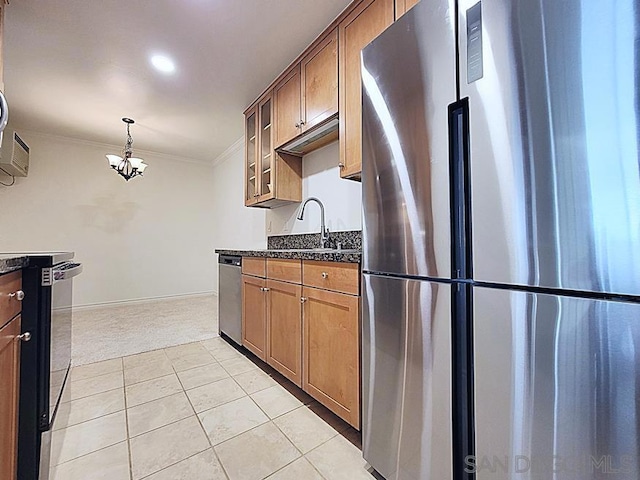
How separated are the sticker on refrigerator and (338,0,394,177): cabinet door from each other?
86 cm

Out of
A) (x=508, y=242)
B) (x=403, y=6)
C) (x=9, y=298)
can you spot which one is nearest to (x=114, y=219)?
(x=9, y=298)

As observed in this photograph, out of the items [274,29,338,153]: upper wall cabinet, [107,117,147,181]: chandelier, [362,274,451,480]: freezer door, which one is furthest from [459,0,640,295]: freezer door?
[107,117,147,181]: chandelier

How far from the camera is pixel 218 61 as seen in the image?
2.43m

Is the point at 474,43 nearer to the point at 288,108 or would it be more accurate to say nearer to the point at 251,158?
the point at 288,108

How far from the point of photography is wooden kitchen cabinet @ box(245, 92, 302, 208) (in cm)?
280

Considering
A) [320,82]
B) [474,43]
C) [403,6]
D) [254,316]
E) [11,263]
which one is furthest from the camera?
[254,316]

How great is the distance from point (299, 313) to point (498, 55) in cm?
152

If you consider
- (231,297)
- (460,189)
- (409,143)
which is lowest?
(231,297)

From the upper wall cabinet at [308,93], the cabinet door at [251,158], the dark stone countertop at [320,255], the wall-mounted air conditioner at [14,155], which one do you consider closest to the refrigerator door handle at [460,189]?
the dark stone countertop at [320,255]

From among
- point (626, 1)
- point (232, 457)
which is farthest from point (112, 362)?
point (626, 1)

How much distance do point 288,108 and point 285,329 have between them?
1.77m

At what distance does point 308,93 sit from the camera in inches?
87.7

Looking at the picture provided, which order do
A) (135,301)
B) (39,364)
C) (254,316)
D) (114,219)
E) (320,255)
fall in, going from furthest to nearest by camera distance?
(135,301) < (114,219) < (254,316) < (320,255) < (39,364)

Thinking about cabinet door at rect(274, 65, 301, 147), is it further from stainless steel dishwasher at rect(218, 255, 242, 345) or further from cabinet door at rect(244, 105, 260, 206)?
stainless steel dishwasher at rect(218, 255, 242, 345)
